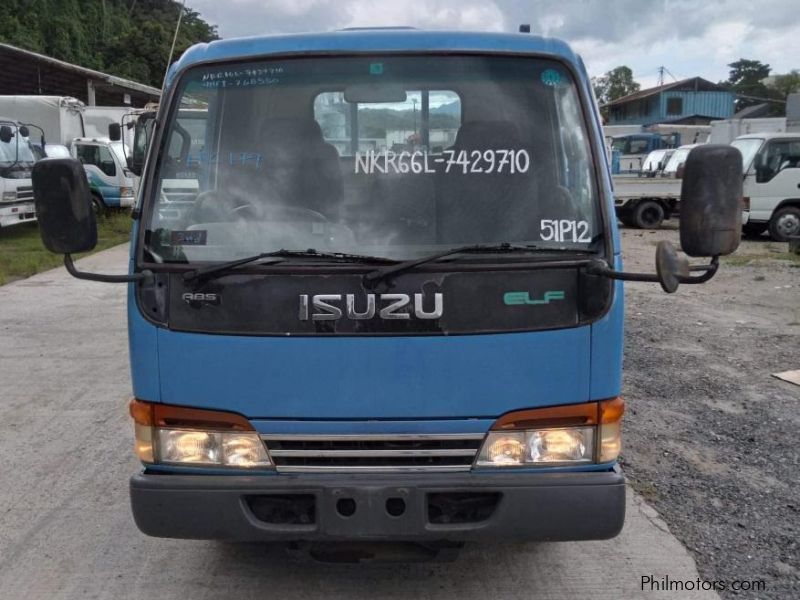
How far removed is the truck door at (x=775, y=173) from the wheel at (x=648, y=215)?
3.08 metres

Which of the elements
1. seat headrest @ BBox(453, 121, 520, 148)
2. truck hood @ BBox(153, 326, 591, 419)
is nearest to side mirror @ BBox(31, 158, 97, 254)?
truck hood @ BBox(153, 326, 591, 419)

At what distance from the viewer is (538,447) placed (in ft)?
9.68

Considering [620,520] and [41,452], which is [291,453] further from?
[41,452]

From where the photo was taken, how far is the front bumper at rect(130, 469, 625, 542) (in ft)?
9.37

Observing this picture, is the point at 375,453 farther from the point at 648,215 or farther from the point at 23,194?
the point at 648,215

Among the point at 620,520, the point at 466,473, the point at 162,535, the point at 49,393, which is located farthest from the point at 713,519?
the point at 49,393

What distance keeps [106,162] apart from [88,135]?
13.7ft

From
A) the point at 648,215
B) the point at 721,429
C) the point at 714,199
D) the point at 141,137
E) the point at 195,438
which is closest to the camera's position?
the point at 714,199

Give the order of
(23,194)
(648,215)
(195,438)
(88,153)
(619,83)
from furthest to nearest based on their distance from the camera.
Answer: (619,83) → (88,153) → (648,215) → (23,194) → (195,438)

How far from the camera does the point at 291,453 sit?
2914mm

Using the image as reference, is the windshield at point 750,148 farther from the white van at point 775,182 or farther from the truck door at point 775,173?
the truck door at point 775,173


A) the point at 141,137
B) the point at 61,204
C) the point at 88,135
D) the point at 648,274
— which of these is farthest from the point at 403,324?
the point at 88,135

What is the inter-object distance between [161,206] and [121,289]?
8911 millimetres

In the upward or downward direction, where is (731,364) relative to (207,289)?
downward
